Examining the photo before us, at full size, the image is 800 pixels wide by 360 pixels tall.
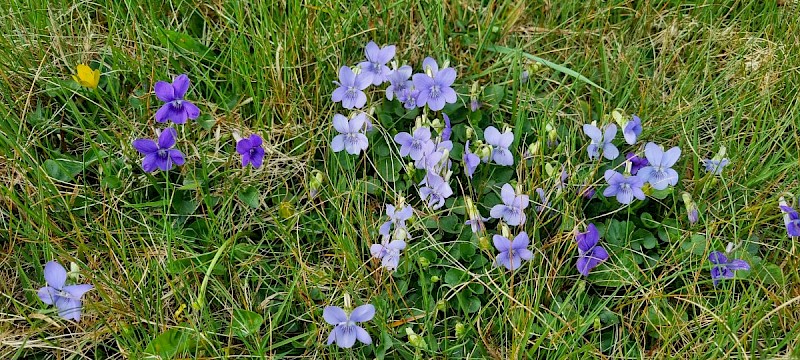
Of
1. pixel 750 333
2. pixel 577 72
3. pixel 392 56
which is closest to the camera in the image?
pixel 750 333

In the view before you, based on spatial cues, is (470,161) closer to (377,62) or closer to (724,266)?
(377,62)

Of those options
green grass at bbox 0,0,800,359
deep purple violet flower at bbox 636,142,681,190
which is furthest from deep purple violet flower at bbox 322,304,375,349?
deep purple violet flower at bbox 636,142,681,190

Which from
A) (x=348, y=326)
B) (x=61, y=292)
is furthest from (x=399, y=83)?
(x=61, y=292)

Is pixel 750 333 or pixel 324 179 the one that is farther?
pixel 324 179

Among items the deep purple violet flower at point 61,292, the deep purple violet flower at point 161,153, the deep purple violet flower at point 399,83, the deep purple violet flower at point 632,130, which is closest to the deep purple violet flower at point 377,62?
the deep purple violet flower at point 399,83

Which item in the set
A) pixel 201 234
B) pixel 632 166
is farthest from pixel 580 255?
pixel 201 234

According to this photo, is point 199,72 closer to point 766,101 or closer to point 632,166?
point 632,166

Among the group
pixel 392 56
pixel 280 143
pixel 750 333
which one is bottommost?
pixel 750 333

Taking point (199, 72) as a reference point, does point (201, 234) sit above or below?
below
